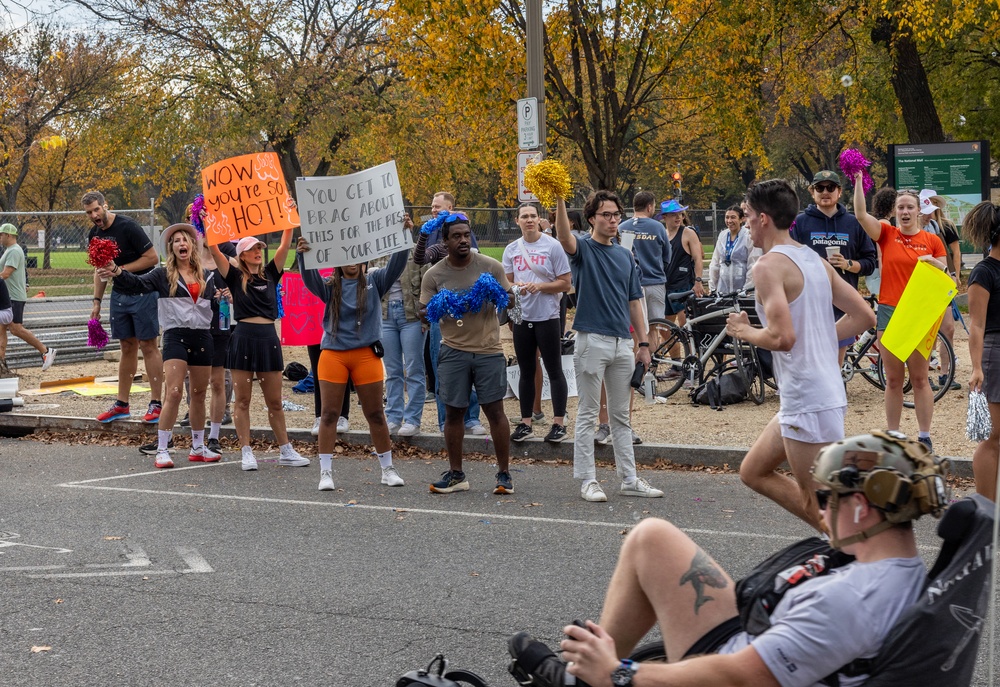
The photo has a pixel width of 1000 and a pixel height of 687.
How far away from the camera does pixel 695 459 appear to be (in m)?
9.48

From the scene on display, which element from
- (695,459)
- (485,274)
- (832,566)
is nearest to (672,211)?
(695,459)

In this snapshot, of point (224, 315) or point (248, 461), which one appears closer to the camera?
point (248, 461)

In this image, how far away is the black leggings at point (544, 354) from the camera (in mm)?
10102

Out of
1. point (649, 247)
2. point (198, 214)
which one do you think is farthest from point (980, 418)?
point (198, 214)

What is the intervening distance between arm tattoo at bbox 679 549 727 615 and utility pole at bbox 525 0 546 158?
8.68 m

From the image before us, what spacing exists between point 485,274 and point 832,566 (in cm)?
542

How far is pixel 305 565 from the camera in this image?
6613mm

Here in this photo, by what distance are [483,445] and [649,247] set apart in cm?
362

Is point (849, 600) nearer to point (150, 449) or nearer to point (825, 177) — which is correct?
point (825, 177)

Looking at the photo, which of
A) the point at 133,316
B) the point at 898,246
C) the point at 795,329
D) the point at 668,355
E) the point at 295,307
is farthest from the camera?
the point at 668,355

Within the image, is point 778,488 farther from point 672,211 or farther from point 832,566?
point 672,211

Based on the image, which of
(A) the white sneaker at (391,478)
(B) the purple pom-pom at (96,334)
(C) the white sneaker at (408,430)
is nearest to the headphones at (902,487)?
(A) the white sneaker at (391,478)

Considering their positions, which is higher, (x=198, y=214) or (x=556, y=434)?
(x=198, y=214)

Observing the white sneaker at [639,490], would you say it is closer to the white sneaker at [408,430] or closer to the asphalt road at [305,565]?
the asphalt road at [305,565]
